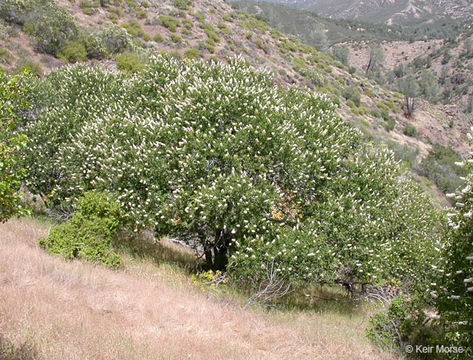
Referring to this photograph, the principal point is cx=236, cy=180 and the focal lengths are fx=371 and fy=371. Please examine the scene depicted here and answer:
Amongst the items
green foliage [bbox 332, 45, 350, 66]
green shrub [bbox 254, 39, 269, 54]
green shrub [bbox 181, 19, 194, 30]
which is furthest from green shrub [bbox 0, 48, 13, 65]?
green foliage [bbox 332, 45, 350, 66]

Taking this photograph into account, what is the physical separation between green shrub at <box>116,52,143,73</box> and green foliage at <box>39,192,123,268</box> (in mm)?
17876

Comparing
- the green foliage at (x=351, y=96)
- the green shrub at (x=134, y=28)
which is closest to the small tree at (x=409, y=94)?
the green foliage at (x=351, y=96)

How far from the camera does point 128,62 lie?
26031 millimetres

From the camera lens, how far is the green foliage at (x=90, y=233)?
345 inches

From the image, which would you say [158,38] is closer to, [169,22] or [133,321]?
[169,22]

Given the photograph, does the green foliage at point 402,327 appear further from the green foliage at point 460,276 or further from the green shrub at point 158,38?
the green shrub at point 158,38

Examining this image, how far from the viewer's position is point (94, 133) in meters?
10.9

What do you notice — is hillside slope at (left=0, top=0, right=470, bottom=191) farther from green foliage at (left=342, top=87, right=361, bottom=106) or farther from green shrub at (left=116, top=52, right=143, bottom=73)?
green shrub at (left=116, top=52, right=143, bottom=73)

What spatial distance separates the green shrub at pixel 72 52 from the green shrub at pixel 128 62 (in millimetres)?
2626

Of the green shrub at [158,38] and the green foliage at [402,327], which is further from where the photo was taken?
the green shrub at [158,38]

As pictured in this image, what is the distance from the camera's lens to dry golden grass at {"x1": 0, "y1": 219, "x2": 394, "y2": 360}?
485 cm

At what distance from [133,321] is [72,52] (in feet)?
83.0

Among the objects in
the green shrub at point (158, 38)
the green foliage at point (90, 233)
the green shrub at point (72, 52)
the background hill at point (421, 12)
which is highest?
the background hill at point (421, 12)

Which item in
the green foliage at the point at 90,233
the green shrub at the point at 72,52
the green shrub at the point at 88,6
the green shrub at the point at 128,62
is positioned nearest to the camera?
the green foliage at the point at 90,233
